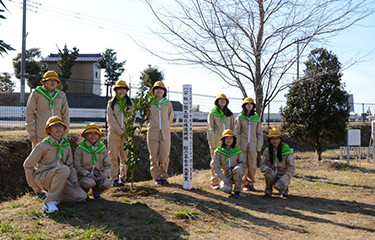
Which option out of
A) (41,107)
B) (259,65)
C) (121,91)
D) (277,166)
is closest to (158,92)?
(121,91)

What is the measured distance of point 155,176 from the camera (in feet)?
21.3

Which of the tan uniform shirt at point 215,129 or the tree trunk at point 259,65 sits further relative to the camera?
the tree trunk at point 259,65

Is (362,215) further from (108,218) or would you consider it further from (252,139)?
(108,218)

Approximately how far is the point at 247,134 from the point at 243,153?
401 millimetres

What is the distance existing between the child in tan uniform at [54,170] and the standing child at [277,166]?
10.7ft

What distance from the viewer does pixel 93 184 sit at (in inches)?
194

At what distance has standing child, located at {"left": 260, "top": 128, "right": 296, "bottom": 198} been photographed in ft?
19.7

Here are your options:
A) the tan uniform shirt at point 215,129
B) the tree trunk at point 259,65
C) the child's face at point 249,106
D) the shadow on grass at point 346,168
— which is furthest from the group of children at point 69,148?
the shadow on grass at point 346,168

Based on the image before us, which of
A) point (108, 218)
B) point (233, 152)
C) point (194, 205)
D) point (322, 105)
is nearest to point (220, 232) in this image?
point (194, 205)

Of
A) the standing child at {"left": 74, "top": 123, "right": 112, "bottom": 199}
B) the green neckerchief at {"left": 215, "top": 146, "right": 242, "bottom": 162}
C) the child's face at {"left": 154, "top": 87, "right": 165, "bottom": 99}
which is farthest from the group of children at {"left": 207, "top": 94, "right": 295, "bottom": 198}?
the standing child at {"left": 74, "top": 123, "right": 112, "bottom": 199}

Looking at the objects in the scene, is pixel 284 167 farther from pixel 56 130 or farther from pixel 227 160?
pixel 56 130

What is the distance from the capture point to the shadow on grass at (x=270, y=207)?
4698 millimetres

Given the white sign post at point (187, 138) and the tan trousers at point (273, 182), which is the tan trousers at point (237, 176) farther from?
the white sign post at point (187, 138)

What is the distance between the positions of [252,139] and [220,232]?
2862mm
